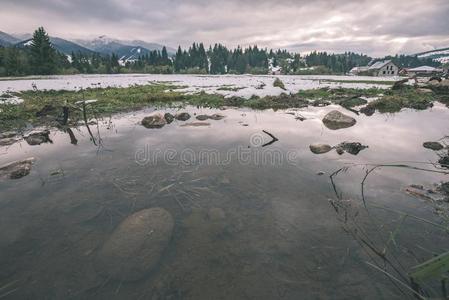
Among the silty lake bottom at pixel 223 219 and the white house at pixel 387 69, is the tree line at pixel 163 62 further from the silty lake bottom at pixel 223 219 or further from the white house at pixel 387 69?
the silty lake bottom at pixel 223 219

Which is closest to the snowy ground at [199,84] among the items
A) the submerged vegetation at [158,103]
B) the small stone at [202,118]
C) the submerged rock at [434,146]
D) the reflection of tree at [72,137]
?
the submerged vegetation at [158,103]

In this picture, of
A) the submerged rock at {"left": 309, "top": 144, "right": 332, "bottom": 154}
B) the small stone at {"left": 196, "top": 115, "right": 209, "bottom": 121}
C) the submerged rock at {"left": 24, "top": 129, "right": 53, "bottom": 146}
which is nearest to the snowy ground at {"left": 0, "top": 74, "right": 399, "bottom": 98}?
the small stone at {"left": 196, "top": 115, "right": 209, "bottom": 121}

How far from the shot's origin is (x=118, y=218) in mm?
5246

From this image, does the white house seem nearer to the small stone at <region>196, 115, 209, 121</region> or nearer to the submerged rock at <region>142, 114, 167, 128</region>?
the small stone at <region>196, 115, 209, 121</region>

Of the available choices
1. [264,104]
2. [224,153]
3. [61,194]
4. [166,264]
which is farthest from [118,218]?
[264,104]

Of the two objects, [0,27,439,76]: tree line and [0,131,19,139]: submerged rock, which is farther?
[0,27,439,76]: tree line

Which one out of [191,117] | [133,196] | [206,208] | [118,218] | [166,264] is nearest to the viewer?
[166,264]

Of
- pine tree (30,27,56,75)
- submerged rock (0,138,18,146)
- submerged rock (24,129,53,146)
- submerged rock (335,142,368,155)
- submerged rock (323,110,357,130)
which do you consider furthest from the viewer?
pine tree (30,27,56,75)

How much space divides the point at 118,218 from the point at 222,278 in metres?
2.80

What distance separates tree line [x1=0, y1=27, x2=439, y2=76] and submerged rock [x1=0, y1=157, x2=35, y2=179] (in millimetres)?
64643

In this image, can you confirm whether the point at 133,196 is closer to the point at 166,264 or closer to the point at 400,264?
the point at 166,264

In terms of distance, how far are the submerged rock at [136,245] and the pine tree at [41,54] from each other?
233ft

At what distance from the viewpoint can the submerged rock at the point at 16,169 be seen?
23.9ft

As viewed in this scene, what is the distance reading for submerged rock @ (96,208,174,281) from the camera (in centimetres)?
396
